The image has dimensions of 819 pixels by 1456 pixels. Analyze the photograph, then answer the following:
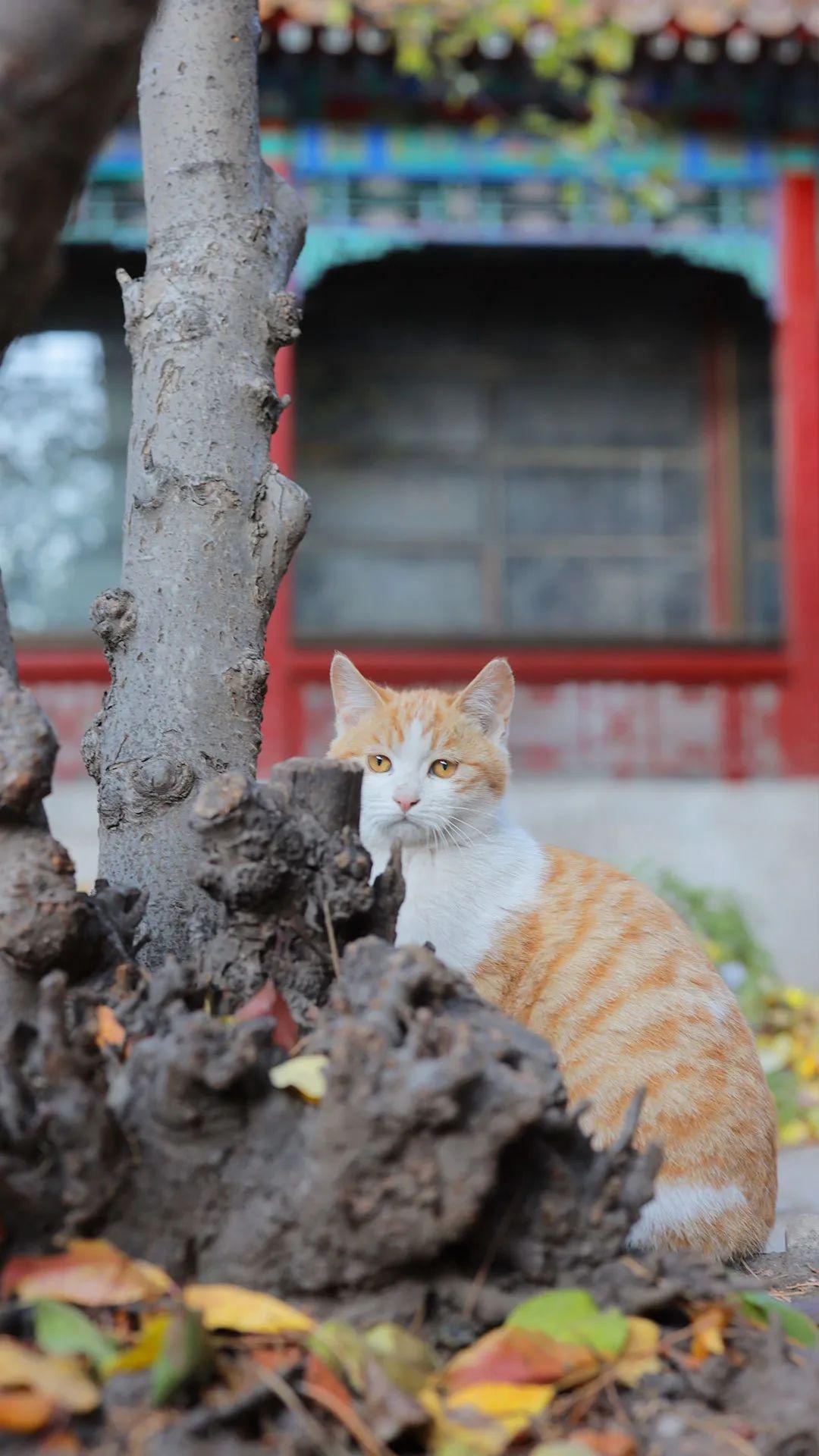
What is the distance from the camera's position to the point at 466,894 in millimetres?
2385

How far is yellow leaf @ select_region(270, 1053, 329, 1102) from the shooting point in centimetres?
128

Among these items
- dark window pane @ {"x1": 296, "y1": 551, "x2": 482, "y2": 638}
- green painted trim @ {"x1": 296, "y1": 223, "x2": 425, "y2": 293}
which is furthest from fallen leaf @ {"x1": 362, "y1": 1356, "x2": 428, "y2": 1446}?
dark window pane @ {"x1": 296, "y1": 551, "x2": 482, "y2": 638}

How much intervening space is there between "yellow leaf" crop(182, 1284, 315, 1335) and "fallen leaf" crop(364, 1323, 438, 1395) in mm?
64

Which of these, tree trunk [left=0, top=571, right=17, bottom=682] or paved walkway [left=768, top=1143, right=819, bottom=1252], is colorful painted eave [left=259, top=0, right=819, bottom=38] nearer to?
paved walkway [left=768, top=1143, right=819, bottom=1252]

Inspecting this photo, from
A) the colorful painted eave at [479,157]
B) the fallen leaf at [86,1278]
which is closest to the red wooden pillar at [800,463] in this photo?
the colorful painted eave at [479,157]

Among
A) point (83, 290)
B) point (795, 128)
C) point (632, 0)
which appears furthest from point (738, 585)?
point (83, 290)

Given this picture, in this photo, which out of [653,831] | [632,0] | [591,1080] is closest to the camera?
[591,1080]

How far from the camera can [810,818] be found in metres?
6.53

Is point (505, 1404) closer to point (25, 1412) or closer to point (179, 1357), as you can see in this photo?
point (179, 1357)

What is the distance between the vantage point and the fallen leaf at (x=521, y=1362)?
1153 mm

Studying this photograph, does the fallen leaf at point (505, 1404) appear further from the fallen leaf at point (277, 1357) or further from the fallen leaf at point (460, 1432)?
the fallen leaf at point (277, 1357)

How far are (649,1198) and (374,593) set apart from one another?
7214mm

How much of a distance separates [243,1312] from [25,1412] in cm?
20

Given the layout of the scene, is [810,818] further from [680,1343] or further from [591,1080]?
[680,1343]
